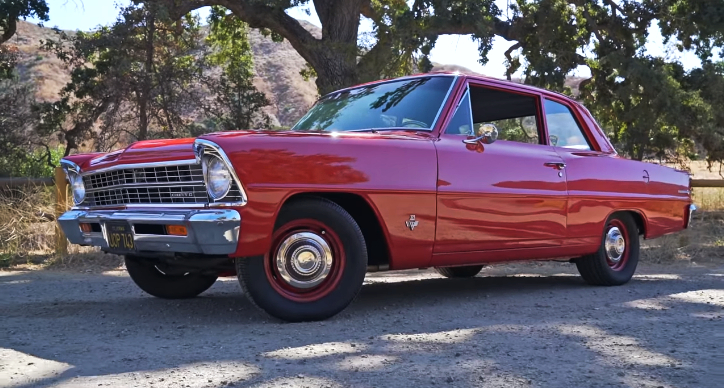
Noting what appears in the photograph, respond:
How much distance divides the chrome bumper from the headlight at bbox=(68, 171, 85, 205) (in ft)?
1.74

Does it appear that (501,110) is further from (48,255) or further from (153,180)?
(48,255)

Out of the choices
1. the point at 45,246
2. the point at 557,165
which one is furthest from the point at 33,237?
the point at 557,165

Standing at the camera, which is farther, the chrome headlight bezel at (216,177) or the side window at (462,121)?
the side window at (462,121)

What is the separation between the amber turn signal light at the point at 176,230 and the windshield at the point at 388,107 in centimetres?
170

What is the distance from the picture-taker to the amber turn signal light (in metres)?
→ 4.58

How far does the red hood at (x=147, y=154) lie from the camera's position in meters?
4.80

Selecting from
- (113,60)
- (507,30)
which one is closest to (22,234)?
(113,60)

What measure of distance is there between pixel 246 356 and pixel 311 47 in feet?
37.9

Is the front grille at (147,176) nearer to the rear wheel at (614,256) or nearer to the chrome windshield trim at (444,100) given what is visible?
the chrome windshield trim at (444,100)

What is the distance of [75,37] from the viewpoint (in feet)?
46.9

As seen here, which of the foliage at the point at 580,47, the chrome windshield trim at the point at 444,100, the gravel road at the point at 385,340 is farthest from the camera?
the foliage at the point at 580,47

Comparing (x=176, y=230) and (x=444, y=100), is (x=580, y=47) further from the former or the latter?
(x=176, y=230)

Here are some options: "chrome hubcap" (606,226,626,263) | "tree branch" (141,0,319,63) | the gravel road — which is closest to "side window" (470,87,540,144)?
"chrome hubcap" (606,226,626,263)

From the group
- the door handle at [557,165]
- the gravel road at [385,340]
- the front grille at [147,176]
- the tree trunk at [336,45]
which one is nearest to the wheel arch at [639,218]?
the gravel road at [385,340]
